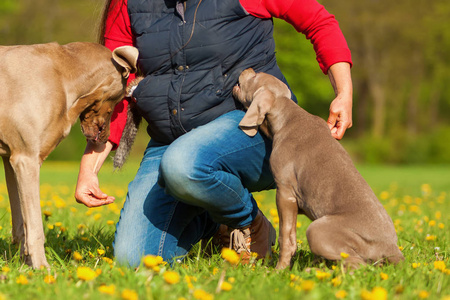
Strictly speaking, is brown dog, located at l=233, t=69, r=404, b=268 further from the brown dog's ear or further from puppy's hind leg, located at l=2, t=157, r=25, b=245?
puppy's hind leg, located at l=2, t=157, r=25, b=245

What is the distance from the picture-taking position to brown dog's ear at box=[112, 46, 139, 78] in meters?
4.01

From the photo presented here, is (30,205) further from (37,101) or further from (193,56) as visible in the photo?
(193,56)

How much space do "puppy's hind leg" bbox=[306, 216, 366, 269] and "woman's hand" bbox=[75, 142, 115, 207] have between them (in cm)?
156

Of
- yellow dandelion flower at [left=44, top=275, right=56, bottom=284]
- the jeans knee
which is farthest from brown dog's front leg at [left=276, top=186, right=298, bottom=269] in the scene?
yellow dandelion flower at [left=44, top=275, right=56, bottom=284]

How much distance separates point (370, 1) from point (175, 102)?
3308 centimetres

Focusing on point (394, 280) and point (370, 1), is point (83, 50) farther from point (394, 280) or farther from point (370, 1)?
point (370, 1)

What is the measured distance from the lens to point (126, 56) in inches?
159

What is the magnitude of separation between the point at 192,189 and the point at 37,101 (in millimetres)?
1176

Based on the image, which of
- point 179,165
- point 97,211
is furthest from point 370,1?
point 179,165

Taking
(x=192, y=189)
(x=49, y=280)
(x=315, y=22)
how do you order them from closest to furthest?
(x=49, y=280) → (x=192, y=189) → (x=315, y=22)

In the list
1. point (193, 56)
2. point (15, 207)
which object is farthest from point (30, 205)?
point (193, 56)

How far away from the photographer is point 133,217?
13.8 ft

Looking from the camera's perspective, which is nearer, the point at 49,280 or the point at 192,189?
the point at 49,280

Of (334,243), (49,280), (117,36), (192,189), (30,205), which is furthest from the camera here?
(117,36)
